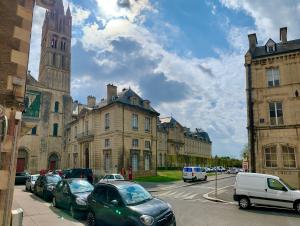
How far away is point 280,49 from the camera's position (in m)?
24.8

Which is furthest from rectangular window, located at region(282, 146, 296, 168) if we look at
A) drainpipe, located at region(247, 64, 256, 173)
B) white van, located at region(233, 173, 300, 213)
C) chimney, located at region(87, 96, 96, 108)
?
chimney, located at region(87, 96, 96, 108)

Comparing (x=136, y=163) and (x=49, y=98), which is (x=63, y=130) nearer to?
(x=49, y=98)

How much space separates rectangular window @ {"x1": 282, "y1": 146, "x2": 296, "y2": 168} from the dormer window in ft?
30.3

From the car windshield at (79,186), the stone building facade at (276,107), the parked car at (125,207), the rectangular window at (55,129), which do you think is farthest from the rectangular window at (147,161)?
the parked car at (125,207)

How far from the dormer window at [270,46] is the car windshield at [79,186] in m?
20.8

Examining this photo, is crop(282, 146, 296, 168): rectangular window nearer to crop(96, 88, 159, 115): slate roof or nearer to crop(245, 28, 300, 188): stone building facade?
crop(245, 28, 300, 188): stone building facade

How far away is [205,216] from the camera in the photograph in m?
12.4

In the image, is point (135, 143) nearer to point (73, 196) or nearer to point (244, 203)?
point (244, 203)

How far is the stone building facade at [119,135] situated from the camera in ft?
114

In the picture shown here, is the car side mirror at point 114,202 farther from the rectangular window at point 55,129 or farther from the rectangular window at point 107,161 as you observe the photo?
the rectangular window at point 55,129

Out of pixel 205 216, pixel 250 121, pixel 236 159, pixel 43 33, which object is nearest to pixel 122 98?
pixel 250 121

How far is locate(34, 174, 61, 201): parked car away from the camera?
1727 centimetres

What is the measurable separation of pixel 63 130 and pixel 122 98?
22718mm

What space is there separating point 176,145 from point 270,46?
54.0 meters
